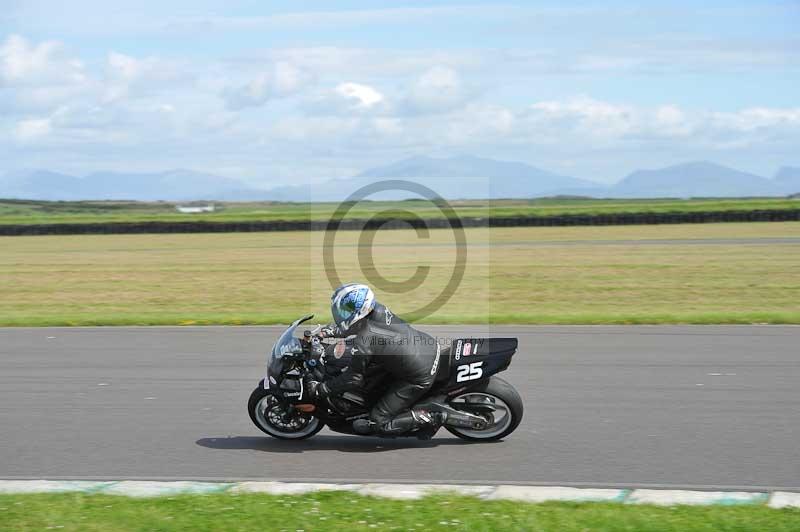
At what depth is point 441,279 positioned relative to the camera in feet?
96.7

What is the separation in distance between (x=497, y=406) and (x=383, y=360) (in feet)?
3.60

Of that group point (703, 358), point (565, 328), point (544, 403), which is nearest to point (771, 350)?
point (703, 358)

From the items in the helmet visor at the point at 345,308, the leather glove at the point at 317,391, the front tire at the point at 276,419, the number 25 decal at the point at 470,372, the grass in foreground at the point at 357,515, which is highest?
the helmet visor at the point at 345,308

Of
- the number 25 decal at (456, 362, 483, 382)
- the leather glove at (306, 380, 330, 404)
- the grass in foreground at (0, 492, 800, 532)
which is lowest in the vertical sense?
the grass in foreground at (0, 492, 800, 532)

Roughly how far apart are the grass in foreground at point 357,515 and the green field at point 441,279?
35.9 feet

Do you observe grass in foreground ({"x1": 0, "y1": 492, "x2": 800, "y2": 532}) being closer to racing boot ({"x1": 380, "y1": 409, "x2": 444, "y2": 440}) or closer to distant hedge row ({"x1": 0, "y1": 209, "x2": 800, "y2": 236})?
racing boot ({"x1": 380, "y1": 409, "x2": 444, "y2": 440})

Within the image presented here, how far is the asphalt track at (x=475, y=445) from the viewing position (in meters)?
7.60

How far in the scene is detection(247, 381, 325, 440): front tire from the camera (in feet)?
28.6

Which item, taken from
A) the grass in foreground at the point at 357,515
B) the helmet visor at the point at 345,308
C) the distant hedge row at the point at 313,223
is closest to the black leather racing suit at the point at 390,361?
the helmet visor at the point at 345,308

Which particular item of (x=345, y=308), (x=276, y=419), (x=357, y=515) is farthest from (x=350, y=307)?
(x=357, y=515)

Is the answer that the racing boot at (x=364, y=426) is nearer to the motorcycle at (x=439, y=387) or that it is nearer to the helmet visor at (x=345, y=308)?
the motorcycle at (x=439, y=387)

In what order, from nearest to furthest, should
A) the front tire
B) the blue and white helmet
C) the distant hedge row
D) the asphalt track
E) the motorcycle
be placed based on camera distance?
the asphalt track, the blue and white helmet, the motorcycle, the front tire, the distant hedge row

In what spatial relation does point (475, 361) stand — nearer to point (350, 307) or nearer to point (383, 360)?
point (383, 360)

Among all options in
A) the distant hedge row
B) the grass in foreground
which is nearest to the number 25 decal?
the grass in foreground
